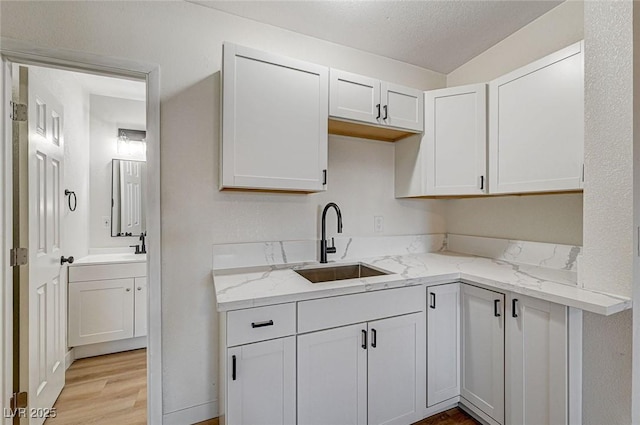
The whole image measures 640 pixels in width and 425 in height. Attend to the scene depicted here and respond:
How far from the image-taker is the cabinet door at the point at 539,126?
1474mm

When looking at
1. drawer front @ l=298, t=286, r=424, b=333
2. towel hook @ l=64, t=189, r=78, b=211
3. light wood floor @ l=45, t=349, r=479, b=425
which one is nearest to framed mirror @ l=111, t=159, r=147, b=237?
towel hook @ l=64, t=189, r=78, b=211

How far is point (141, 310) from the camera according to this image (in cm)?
258

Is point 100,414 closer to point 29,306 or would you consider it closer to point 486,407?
point 29,306

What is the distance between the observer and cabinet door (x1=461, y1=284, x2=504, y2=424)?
4.96ft

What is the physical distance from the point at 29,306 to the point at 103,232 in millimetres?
1521

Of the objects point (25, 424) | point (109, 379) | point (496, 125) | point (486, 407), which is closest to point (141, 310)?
point (109, 379)

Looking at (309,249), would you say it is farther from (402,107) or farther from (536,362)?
(536,362)

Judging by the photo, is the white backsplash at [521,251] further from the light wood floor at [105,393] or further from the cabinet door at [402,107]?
the light wood floor at [105,393]

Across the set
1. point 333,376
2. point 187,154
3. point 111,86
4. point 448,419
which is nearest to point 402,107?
point 187,154

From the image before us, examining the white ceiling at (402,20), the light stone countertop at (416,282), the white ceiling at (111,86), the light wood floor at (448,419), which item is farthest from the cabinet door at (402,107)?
the white ceiling at (111,86)

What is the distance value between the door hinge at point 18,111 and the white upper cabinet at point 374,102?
64.4 inches

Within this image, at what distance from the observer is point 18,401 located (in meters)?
1.47

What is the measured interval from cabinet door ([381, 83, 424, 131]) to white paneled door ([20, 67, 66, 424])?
2034 millimetres

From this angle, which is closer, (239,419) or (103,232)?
(239,419)
